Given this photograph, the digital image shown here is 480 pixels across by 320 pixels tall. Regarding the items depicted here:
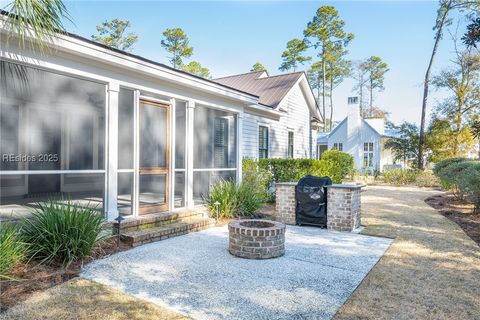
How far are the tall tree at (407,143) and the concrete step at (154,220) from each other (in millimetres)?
19757

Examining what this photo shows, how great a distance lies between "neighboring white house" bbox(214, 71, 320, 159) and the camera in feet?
37.7

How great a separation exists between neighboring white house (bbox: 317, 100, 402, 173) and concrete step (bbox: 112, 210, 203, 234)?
20.6 metres

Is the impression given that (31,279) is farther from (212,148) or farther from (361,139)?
(361,139)

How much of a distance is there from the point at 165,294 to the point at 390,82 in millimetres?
40371

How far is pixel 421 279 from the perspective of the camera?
4.02 m

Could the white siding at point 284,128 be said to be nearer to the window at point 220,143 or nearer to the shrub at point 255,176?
the shrub at point 255,176

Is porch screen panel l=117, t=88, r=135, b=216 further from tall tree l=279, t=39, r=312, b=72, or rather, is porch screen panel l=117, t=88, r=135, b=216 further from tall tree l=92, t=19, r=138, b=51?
tall tree l=279, t=39, r=312, b=72

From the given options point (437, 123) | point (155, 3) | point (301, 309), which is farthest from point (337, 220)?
point (437, 123)

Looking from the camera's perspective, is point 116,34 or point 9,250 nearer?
point 9,250

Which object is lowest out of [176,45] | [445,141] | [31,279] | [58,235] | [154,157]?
[31,279]

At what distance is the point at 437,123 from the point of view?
2059cm

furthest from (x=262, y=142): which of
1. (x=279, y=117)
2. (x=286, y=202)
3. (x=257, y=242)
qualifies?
(x=257, y=242)

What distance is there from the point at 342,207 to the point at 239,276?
3.36 meters

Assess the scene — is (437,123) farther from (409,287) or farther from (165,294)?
(165,294)
